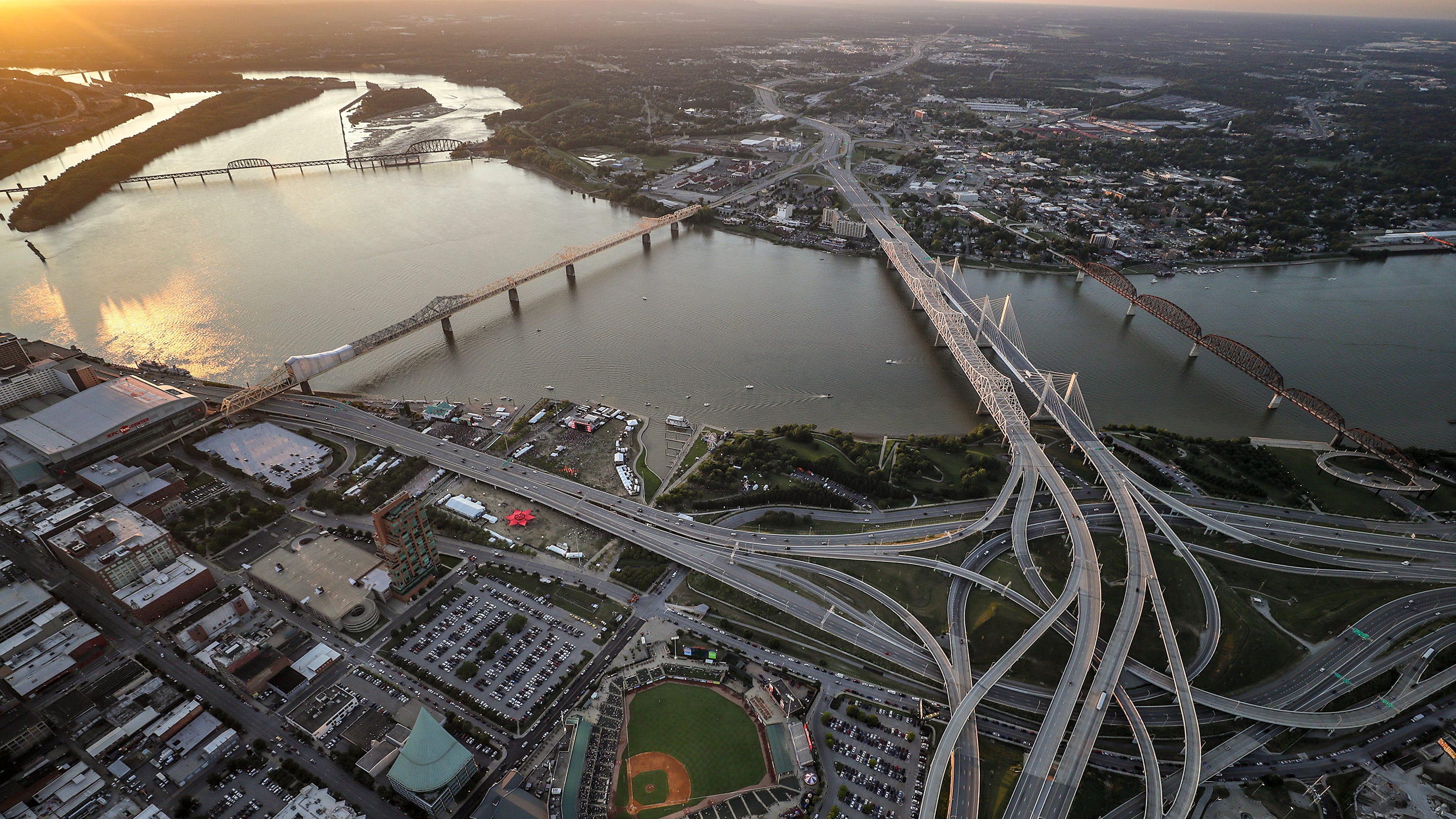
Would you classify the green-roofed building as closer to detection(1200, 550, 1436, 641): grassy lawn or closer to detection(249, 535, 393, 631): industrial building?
detection(249, 535, 393, 631): industrial building

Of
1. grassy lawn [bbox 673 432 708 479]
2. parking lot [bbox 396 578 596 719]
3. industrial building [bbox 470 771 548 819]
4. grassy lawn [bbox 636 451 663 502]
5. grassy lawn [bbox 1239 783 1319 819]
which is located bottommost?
grassy lawn [bbox 1239 783 1319 819]

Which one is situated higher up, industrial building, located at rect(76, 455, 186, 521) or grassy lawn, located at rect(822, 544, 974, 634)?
industrial building, located at rect(76, 455, 186, 521)

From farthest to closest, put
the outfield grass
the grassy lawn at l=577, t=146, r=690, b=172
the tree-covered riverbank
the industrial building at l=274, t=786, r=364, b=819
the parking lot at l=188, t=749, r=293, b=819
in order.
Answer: the grassy lawn at l=577, t=146, r=690, b=172, the tree-covered riverbank, the outfield grass, the parking lot at l=188, t=749, r=293, b=819, the industrial building at l=274, t=786, r=364, b=819

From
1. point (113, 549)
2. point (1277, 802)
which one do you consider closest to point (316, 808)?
point (113, 549)

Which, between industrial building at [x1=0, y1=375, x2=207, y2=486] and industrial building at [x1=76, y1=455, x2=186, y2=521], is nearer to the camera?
industrial building at [x1=76, y1=455, x2=186, y2=521]

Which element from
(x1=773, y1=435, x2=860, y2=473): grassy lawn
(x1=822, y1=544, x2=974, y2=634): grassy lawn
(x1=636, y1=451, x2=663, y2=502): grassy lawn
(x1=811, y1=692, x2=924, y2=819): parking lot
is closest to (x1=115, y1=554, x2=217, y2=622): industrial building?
(x1=636, y1=451, x2=663, y2=502): grassy lawn

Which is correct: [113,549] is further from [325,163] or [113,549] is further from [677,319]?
[325,163]
